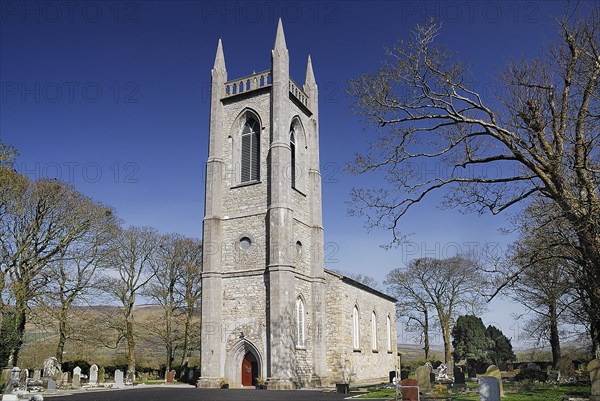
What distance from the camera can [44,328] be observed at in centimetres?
2947

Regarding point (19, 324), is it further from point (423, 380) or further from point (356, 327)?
point (423, 380)

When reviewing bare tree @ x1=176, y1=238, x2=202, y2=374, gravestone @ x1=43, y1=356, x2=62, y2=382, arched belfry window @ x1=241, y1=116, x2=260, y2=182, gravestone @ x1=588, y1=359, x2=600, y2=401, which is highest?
arched belfry window @ x1=241, y1=116, x2=260, y2=182

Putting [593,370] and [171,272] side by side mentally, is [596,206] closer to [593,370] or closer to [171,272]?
[593,370]

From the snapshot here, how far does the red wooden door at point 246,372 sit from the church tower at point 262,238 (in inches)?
2.1

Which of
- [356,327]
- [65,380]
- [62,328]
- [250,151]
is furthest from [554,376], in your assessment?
[62,328]

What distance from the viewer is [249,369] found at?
26797 mm

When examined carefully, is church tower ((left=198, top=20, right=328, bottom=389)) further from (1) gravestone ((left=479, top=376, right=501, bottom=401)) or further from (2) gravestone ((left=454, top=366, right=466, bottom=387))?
(1) gravestone ((left=479, top=376, right=501, bottom=401))

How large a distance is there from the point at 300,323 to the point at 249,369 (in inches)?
144

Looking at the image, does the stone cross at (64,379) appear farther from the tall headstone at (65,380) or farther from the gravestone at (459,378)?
the gravestone at (459,378)

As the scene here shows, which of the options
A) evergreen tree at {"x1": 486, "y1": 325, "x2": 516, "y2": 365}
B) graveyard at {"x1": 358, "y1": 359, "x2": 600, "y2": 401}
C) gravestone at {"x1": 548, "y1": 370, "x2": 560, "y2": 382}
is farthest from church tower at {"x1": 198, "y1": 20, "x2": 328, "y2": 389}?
evergreen tree at {"x1": 486, "y1": 325, "x2": 516, "y2": 365}

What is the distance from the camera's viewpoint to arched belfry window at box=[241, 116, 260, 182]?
29.4 metres

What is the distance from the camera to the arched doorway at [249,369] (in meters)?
26.7

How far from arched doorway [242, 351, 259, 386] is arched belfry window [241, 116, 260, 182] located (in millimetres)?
9857

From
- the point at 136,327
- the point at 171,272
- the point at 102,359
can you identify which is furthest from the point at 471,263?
the point at 102,359
